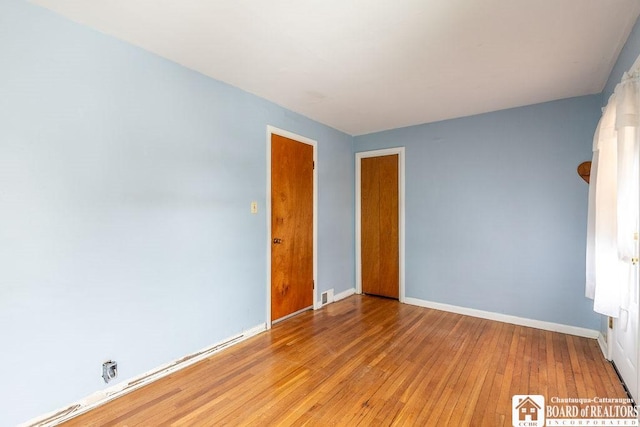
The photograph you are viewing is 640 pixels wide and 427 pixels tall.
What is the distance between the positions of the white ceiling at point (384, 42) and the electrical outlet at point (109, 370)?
2.23 meters

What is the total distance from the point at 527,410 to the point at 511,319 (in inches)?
67.8

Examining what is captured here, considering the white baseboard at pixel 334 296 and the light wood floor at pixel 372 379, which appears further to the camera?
the white baseboard at pixel 334 296

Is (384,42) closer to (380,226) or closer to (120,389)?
(380,226)

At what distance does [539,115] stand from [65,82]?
13.8ft

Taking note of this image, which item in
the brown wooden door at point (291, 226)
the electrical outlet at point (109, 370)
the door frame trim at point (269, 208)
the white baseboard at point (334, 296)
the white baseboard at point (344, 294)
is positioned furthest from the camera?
the white baseboard at point (344, 294)

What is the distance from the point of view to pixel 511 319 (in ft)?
11.2

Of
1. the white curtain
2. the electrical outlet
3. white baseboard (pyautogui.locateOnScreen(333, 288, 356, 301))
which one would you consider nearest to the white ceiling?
the white curtain

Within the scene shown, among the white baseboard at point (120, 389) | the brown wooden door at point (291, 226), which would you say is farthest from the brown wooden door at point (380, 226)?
the white baseboard at point (120, 389)

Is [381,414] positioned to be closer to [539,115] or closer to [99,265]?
[99,265]

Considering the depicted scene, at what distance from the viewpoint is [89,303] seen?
1.93m

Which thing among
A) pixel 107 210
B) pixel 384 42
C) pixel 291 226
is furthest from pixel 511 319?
pixel 107 210

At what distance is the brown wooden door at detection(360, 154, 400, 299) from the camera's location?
4.29m

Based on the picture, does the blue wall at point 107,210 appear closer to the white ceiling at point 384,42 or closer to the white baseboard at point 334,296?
the white ceiling at point 384,42

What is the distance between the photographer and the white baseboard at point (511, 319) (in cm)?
303
